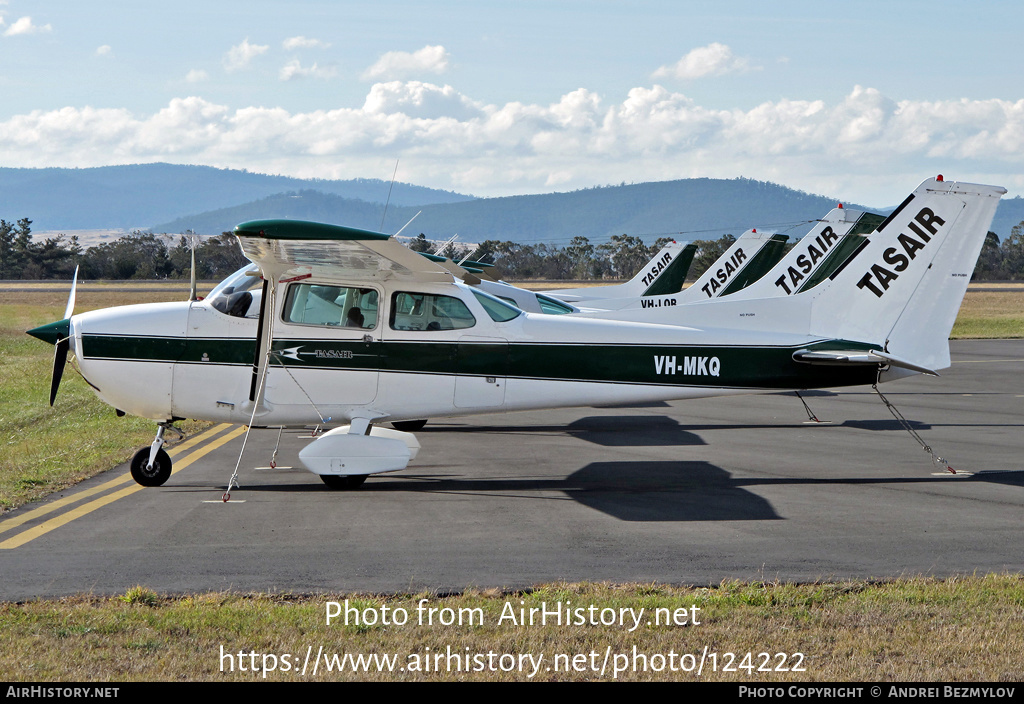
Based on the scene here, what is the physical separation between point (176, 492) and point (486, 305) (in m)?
3.67

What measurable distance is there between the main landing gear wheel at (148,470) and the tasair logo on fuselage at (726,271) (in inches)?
632

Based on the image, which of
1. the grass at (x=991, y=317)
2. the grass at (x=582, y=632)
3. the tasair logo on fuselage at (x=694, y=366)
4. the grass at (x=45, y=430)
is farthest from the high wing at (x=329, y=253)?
A: the grass at (x=991, y=317)

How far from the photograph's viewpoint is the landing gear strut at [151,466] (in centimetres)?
954

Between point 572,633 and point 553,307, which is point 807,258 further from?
point 572,633

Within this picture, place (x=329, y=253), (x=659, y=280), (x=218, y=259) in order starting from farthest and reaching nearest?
(x=218, y=259) → (x=659, y=280) → (x=329, y=253)

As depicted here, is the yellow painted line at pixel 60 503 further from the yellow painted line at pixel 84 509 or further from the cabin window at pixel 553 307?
the cabin window at pixel 553 307

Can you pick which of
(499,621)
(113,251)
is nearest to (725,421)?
(499,621)

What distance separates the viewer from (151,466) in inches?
377

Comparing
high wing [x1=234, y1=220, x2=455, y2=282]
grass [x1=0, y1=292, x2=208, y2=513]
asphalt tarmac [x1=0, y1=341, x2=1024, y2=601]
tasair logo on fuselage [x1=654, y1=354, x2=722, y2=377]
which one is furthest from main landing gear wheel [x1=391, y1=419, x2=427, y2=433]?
tasair logo on fuselage [x1=654, y1=354, x2=722, y2=377]

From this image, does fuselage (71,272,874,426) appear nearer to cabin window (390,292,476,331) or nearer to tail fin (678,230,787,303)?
cabin window (390,292,476,331)

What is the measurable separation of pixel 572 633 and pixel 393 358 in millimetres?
5392

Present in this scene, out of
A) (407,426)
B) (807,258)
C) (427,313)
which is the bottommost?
(407,426)

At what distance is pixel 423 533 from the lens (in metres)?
7.47

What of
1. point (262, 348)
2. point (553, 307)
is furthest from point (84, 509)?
point (553, 307)
